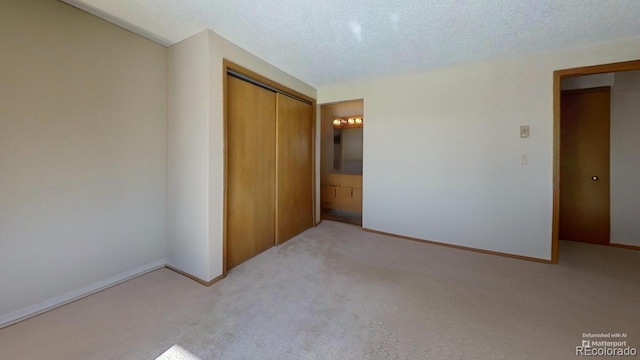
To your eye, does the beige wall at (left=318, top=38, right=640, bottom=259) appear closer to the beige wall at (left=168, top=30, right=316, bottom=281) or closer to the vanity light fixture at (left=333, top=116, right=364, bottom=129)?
the vanity light fixture at (left=333, top=116, right=364, bottom=129)

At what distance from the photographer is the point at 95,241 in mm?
1988

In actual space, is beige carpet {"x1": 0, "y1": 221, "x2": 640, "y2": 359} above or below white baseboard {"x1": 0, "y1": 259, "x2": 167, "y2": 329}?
below

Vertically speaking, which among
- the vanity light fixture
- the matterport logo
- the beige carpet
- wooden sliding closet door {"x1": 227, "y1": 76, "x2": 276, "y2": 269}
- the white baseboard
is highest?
the vanity light fixture

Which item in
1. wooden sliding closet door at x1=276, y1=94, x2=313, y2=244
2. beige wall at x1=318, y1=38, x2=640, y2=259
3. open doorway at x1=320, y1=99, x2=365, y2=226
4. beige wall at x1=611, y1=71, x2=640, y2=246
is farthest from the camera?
open doorway at x1=320, y1=99, x2=365, y2=226


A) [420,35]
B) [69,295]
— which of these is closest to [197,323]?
[69,295]

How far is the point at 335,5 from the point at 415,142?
6.84ft

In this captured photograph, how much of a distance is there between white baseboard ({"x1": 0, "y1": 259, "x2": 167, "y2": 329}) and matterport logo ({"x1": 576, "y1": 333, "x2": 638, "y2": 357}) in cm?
344

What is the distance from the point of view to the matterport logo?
1.36 m

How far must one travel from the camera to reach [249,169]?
264cm

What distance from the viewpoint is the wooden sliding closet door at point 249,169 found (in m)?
2.41

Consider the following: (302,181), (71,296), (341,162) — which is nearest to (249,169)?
(302,181)

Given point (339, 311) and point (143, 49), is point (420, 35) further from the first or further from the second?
point (143, 49)

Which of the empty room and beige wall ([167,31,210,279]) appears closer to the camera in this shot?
the empty room

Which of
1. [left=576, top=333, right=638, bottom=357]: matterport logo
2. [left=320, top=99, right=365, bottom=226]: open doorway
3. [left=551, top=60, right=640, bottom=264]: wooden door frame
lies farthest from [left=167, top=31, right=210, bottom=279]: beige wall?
[left=551, top=60, right=640, bottom=264]: wooden door frame
